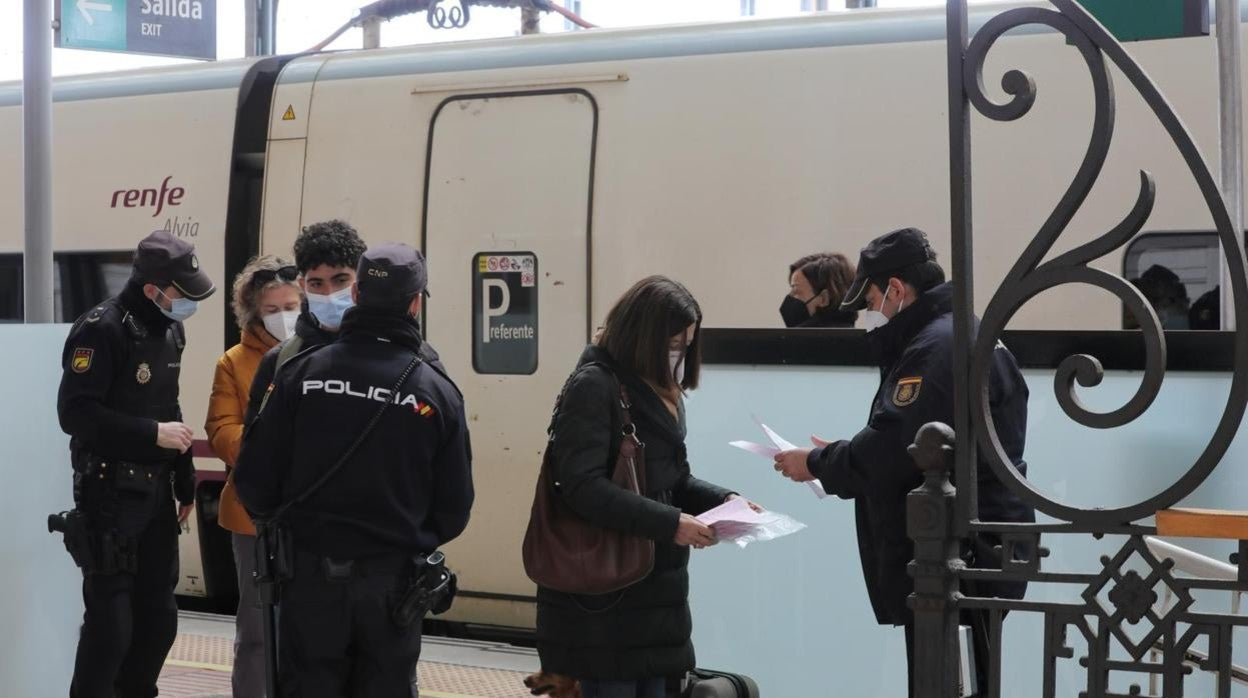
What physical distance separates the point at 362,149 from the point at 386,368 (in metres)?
3.53

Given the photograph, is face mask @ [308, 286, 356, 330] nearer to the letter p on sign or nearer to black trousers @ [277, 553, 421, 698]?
black trousers @ [277, 553, 421, 698]

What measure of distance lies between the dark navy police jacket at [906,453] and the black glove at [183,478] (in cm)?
226

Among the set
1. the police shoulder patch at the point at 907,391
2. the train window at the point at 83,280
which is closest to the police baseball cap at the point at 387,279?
the police shoulder patch at the point at 907,391

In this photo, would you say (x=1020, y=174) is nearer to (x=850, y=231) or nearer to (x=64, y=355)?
(x=850, y=231)

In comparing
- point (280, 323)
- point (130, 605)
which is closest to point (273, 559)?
point (130, 605)

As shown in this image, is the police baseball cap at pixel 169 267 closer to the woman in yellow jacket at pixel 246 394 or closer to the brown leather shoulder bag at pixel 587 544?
the woman in yellow jacket at pixel 246 394

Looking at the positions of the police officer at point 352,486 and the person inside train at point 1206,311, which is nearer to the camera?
the police officer at point 352,486

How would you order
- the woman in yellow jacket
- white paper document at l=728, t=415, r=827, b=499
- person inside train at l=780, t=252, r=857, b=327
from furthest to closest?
person inside train at l=780, t=252, r=857, b=327, the woman in yellow jacket, white paper document at l=728, t=415, r=827, b=499

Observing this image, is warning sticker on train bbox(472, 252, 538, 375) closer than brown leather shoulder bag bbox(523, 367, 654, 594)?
No

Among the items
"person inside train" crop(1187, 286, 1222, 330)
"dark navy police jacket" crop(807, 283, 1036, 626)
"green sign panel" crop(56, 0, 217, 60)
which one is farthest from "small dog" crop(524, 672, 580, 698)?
"green sign panel" crop(56, 0, 217, 60)

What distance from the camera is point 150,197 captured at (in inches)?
297

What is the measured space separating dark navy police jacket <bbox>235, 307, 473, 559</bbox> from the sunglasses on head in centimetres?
144

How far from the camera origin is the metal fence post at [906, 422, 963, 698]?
243 centimetres

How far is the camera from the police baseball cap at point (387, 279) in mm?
3777
